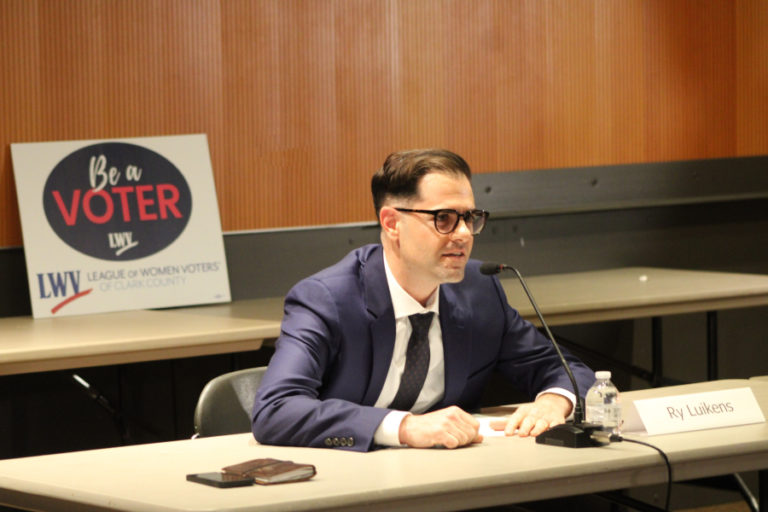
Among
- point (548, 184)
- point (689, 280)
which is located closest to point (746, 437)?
point (689, 280)

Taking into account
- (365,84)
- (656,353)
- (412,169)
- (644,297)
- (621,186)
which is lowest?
(656,353)

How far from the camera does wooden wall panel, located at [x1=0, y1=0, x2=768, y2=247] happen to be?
4.09 m

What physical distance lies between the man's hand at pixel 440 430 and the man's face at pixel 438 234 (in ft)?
1.46

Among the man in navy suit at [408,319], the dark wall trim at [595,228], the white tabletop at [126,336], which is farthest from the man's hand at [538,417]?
the dark wall trim at [595,228]

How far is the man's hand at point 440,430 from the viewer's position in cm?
225

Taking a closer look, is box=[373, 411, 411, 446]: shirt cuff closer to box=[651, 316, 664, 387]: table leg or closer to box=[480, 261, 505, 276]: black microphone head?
box=[480, 261, 505, 276]: black microphone head

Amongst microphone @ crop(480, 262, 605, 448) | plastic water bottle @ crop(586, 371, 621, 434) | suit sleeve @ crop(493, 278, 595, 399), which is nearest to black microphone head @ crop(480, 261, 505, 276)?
microphone @ crop(480, 262, 605, 448)

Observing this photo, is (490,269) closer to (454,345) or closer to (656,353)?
(454,345)

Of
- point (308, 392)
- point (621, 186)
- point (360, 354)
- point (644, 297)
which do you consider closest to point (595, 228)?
point (621, 186)

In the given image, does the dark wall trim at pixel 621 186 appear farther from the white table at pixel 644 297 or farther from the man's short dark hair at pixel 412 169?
the man's short dark hair at pixel 412 169

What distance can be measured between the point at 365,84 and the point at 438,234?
2028 millimetres

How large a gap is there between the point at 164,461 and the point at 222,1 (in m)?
2.50

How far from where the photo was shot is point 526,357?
291cm

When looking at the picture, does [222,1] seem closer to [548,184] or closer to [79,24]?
[79,24]
